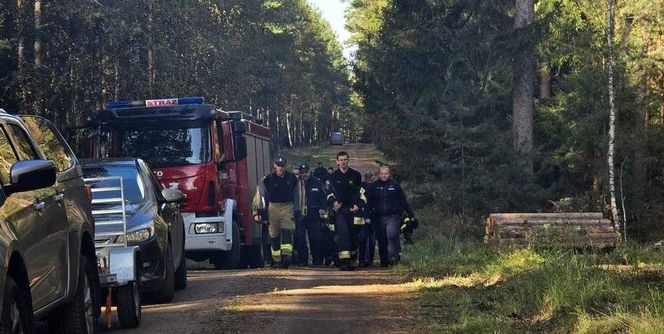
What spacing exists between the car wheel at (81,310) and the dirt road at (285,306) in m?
1.01

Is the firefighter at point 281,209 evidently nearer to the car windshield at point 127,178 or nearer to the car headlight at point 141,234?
the car windshield at point 127,178

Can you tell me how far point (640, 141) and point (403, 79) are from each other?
9.21 meters

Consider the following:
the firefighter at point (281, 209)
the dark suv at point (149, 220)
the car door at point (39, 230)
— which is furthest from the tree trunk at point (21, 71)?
the car door at point (39, 230)

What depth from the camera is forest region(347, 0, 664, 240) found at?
100ft

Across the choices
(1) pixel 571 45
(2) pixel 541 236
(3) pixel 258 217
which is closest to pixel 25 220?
(3) pixel 258 217

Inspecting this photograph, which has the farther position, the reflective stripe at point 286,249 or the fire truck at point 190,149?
the reflective stripe at point 286,249

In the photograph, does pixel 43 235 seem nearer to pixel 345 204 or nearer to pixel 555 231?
pixel 345 204

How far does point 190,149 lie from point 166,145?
46 centimetres

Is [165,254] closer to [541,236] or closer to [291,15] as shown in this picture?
[541,236]

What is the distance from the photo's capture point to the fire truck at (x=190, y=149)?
673 inches

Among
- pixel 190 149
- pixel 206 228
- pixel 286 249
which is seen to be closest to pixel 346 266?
pixel 286 249

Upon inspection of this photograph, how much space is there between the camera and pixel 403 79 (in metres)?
36.6

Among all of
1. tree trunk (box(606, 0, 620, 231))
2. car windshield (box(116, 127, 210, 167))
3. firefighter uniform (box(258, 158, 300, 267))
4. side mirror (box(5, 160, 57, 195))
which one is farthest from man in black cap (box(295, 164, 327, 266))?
tree trunk (box(606, 0, 620, 231))

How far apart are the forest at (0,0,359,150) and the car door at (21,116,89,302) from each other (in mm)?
15547
